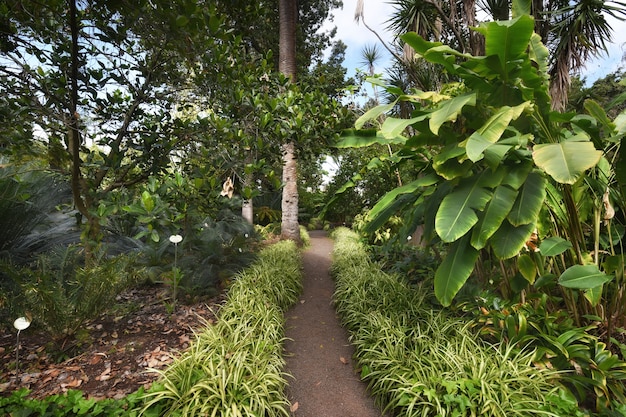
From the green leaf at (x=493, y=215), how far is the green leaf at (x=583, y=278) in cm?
67

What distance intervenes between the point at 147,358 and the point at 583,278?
3.73 m

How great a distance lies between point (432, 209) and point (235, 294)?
8.44 feet

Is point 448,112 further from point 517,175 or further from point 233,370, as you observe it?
point 233,370

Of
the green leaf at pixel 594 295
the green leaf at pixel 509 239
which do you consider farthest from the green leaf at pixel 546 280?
the green leaf at pixel 509 239

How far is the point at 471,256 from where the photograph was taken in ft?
8.54

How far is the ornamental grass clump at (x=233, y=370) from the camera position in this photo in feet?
6.82

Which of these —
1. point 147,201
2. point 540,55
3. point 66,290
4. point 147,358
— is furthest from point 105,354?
point 540,55

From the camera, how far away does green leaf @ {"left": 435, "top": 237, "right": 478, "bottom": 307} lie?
253 cm

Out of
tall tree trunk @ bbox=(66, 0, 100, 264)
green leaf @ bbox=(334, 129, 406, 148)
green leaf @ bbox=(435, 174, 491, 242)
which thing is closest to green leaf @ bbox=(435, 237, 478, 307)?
green leaf @ bbox=(435, 174, 491, 242)

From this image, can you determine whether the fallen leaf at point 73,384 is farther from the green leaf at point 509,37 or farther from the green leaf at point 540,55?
the green leaf at point 540,55

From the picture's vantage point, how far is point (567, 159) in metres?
2.06

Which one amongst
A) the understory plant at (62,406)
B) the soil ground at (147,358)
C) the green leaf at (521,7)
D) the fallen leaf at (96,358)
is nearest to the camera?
the understory plant at (62,406)

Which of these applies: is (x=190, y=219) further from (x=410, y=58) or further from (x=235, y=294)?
(x=410, y=58)

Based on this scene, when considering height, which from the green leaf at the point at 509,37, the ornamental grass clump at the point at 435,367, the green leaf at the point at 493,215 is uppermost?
the green leaf at the point at 509,37
